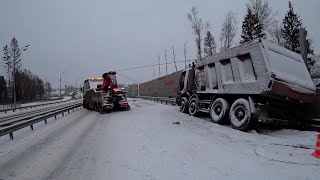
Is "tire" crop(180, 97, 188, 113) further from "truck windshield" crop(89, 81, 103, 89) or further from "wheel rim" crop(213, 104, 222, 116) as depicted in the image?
"truck windshield" crop(89, 81, 103, 89)

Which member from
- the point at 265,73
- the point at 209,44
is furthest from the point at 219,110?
the point at 209,44

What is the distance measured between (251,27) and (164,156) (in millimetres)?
35447

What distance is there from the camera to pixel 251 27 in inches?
1496

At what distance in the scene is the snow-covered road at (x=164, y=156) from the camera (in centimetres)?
539

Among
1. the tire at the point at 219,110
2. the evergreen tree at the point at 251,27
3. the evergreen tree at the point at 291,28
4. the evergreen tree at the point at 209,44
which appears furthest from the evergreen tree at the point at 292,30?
the tire at the point at 219,110

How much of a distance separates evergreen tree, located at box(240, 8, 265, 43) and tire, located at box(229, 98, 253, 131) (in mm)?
26736

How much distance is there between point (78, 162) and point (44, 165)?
0.77 metres

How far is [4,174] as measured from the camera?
227 inches

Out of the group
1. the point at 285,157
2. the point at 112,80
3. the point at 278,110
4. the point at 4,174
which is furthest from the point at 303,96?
the point at 112,80

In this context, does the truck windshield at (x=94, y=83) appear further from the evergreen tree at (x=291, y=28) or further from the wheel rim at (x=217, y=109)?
the evergreen tree at (x=291, y=28)

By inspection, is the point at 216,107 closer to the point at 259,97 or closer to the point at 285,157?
the point at 259,97

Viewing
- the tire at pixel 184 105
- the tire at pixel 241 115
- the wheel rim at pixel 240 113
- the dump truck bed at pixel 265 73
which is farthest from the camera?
the tire at pixel 184 105

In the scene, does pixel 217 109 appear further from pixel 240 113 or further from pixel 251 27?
pixel 251 27

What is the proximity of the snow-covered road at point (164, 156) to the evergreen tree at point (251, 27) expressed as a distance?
28.8 meters
